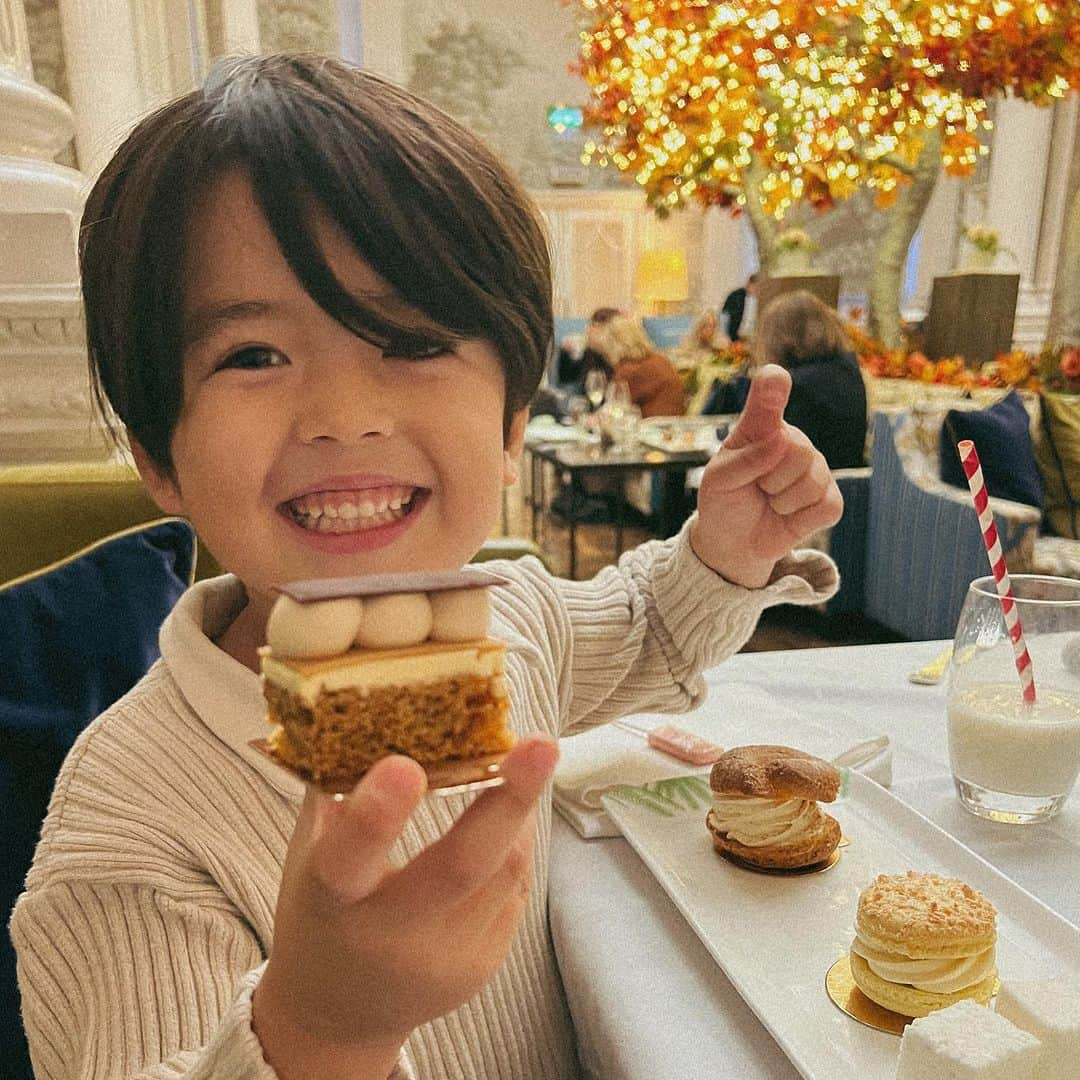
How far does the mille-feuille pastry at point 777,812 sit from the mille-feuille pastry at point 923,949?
13 centimetres

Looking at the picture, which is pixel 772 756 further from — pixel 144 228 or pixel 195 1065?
pixel 144 228

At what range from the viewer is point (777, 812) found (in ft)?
2.81

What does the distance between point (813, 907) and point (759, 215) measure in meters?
6.83

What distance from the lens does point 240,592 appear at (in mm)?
875

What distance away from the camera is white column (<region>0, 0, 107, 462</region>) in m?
1.78

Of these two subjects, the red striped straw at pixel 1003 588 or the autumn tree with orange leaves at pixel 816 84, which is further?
the autumn tree with orange leaves at pixel 816 84

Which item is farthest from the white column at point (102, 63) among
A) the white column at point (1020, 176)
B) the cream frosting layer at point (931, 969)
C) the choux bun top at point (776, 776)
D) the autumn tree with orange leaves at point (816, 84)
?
the white column at point (1020, 176)

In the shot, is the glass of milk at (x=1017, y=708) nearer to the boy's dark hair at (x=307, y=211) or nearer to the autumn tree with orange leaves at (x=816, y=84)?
the boy's dark hair at (x=307, y=211)

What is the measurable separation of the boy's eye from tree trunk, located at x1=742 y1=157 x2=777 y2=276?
21.2 feet

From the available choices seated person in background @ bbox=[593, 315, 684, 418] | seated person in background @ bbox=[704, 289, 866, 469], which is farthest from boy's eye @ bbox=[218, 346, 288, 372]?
seated person in background @ bbox=[593, 315, 684, 418]

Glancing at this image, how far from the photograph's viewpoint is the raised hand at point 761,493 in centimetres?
92

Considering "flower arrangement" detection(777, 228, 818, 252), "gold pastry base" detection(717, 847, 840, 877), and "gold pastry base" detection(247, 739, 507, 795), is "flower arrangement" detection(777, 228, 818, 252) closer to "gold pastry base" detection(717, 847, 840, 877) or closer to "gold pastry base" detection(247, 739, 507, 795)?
"gold pastry base" detection(717, 847, 840, 877)

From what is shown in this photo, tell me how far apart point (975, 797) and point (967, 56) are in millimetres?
4759

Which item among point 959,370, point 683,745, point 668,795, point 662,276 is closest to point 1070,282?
point 959,370
